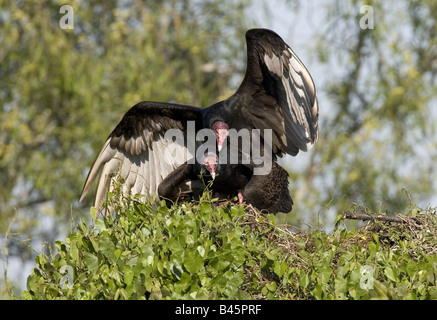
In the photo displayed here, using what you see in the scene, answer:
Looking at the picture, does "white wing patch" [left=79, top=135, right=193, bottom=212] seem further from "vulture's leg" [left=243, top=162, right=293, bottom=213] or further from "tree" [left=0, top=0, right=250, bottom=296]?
"tree" [left=0, top=0, right=250, bottom=296]

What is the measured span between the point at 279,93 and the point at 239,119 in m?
0.43

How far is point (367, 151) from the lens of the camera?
11.9 meters

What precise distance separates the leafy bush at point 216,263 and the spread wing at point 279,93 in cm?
167

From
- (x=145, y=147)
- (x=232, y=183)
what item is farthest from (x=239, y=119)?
(x=145, y=147)

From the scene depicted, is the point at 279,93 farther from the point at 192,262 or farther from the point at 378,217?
the point at 192,262

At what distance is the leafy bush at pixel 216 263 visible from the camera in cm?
311

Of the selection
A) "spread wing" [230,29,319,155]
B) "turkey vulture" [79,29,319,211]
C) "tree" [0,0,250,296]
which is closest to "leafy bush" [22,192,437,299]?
"turkey vulture" [79,29,319,211]

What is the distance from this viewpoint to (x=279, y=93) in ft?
18.1

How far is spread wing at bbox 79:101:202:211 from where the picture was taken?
6.06 m

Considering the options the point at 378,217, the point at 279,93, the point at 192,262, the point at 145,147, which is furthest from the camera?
the point at 145,147

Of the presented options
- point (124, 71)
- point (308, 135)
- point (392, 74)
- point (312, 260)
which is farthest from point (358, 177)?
point (312, 260)

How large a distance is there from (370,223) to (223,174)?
65.3 inches

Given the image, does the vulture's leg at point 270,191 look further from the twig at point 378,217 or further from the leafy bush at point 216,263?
the leafy bush at point 216,263
